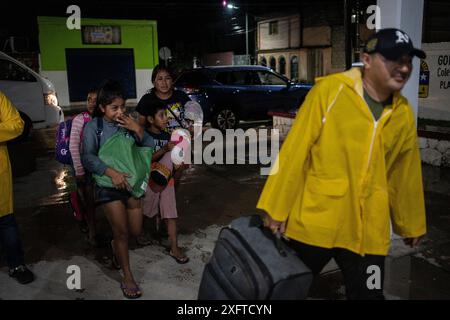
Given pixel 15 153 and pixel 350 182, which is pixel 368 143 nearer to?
pixel 350 182

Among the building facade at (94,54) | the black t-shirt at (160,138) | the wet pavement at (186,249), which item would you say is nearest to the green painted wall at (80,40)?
the building facade at (94,54)

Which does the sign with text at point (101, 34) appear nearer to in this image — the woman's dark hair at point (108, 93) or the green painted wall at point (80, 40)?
the green painted wall at point (80, 40)

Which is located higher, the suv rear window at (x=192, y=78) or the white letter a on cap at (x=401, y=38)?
the white letter a on cap at (x=401, y=38)

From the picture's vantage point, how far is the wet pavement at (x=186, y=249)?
368 centimetres

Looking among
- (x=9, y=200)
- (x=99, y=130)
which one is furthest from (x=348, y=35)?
(x=9, y=200)

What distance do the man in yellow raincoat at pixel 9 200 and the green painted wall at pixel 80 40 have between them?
21.2 metres

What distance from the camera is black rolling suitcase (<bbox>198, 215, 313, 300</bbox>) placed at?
218cm

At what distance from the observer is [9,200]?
12.3 ft

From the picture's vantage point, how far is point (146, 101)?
4.30m

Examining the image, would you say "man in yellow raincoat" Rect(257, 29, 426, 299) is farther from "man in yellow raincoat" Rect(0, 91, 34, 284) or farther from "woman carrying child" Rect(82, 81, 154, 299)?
"man in yellow raincoat" Rect(0, 91, 34, 284)

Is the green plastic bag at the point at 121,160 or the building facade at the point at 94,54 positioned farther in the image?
the building facade at the point at 94,54

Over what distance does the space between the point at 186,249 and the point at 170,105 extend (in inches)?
56.7

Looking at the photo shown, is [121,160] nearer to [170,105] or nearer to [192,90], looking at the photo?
[170,105]

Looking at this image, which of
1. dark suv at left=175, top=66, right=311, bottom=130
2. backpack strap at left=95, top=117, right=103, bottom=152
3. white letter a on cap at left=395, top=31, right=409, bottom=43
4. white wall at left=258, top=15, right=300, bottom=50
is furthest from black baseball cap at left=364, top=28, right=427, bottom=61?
white wall at left=258, top=15, right=300, bottom=50
